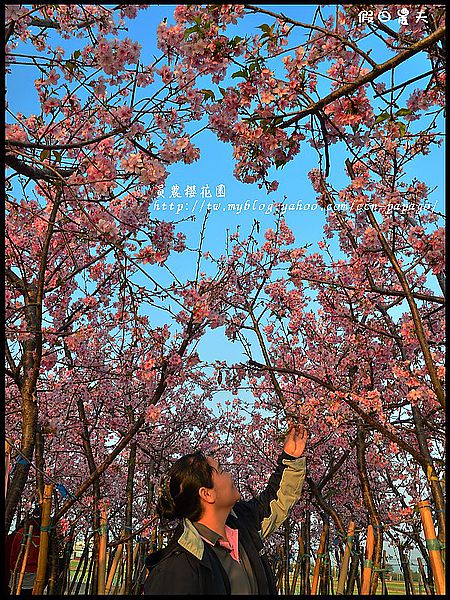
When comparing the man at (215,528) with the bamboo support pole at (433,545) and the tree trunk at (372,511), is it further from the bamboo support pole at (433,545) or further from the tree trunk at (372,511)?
the tree trunk at (372,511)

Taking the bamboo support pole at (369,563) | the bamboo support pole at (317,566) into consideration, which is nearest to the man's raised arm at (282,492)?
the bamboo support pole at (369,563)

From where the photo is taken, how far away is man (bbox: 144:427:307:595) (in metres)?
2.20

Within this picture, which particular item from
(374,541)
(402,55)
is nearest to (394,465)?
(374,541)

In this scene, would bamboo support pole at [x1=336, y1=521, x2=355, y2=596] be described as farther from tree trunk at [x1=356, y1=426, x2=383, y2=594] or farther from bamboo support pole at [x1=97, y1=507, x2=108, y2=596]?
bamboo support pole at [x1=97, y1=507, x2=108, y2=596]

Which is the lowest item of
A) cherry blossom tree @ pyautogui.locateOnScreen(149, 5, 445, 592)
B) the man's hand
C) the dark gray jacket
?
the dark gray jacket

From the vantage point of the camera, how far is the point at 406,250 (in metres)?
5.08

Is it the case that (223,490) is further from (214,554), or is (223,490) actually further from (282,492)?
(282,492)

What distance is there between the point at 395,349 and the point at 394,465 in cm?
435

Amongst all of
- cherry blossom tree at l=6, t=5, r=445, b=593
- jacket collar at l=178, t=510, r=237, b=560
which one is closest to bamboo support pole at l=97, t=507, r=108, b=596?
→ cherry blossom tree at l=6, t=5, r=445, b=593

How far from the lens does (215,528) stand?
2.53 m

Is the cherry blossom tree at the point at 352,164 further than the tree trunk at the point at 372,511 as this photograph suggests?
No

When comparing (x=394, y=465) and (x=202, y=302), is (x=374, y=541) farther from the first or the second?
(x=394, y=465)

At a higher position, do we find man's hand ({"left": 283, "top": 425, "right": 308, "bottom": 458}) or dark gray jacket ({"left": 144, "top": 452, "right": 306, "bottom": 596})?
man's hand ({"left": 283, "top": 425, "right": 308, "bottom": 458})

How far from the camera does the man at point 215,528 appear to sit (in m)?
2.20
